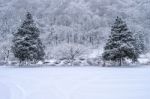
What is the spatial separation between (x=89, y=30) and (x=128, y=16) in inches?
832

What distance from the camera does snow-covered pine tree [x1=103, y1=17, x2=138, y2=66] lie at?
29.8m

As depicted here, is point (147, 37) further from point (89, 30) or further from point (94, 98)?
point (94, 98)

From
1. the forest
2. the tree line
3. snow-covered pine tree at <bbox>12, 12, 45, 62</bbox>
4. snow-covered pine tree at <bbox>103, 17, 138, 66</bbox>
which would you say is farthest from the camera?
the forest

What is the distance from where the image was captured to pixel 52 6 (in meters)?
106

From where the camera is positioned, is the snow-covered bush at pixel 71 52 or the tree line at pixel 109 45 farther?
the snow-covered bush at pixel 71 52

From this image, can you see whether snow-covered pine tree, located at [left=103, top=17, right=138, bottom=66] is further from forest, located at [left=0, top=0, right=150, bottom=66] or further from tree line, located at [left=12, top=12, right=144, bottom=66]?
forest, located at [left=0, top=0, right=150, bottom=66]

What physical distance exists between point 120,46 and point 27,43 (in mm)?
13501

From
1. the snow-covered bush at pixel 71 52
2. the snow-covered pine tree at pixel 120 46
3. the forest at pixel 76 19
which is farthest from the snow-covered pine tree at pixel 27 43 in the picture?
the forest at pixel 76 19

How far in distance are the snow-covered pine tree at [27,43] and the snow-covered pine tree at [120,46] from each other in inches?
407

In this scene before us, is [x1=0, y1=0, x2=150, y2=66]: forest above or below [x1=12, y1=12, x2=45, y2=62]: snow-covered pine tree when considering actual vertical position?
above

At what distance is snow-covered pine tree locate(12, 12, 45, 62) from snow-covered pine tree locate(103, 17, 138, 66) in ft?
33.9

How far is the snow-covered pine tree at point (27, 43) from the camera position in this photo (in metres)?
30.4

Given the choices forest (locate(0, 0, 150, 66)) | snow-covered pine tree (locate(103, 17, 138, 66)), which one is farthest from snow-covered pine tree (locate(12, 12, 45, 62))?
forest (locate(0, 0, 150, 66))

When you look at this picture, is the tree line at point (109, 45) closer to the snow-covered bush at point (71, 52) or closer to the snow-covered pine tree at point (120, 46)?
the snow-covered pine tree at point (120, 46)
